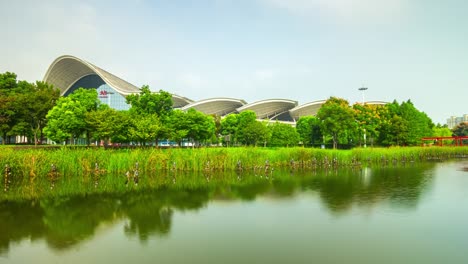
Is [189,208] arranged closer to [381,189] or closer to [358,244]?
[358,244]

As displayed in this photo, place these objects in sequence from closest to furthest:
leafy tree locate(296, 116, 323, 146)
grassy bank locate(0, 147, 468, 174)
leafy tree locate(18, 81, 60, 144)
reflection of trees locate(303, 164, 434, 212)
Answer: reflection of trees locate(303, 164, 434, 212), grassy bank locate(0, 147, 468, 174), leafy tree locate(18, 81, 60, 144), leafy tree locate(296, 116, 323, 146)

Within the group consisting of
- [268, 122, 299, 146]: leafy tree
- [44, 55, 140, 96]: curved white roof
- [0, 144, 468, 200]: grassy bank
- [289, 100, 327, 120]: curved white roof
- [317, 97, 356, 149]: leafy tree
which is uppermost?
[44, 55, 140, 96]: curved white roof

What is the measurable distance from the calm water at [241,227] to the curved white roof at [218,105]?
70684 mm

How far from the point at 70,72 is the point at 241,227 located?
80.8 meters

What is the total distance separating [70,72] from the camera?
3039 inches

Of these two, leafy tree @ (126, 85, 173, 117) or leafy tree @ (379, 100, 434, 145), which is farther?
leafy tree @ (379, 100, 434, 145)

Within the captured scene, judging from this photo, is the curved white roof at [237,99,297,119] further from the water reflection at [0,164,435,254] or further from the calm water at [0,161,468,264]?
the calm water at [0,161,468,264]

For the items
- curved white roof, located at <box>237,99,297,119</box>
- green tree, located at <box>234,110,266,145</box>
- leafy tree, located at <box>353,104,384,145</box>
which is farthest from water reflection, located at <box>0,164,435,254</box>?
curved white roof, located at <box>237,99,297,119</box>

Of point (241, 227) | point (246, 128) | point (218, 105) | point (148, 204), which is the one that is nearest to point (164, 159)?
point (148, 204)

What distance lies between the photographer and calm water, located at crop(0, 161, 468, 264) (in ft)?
20.7

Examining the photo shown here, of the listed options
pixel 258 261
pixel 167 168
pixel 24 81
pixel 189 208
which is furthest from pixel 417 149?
pixel 24 81

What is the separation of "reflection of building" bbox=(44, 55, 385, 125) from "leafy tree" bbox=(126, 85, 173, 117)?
42.9m

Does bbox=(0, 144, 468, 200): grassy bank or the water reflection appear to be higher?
bbox=(0, 144, 468, 200): grassy bank

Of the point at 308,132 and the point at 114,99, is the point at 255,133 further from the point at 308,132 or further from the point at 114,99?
the point at 114,99
